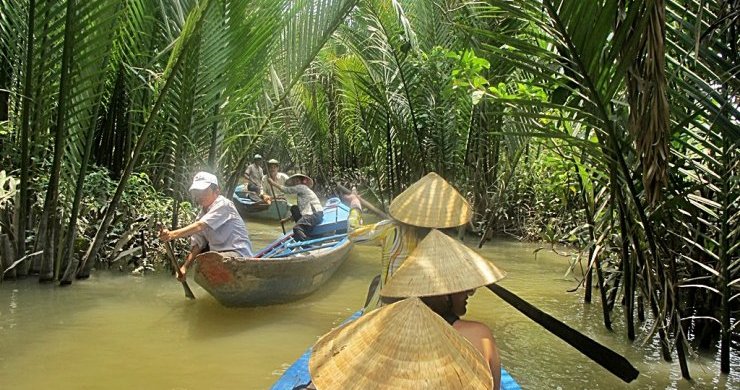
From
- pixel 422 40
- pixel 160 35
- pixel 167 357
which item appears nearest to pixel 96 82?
pixel 160 35

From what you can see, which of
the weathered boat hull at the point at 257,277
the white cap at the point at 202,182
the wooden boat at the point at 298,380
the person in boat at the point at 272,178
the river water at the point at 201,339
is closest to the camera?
the wooden boat at the point at 298,380

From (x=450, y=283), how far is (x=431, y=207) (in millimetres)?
1150

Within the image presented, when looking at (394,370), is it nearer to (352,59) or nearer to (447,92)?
(447,92)

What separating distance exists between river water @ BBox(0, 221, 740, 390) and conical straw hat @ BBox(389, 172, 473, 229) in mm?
1530

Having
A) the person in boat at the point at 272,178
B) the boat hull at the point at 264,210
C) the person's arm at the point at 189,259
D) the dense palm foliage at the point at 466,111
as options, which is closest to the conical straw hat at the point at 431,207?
the dense palm foliage at the point at 466,111

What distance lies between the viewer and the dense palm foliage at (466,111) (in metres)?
2.90

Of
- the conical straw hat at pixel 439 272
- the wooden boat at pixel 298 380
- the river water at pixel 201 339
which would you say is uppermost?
the conical straw hat at pixel 439 272

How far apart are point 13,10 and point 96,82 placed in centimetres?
80

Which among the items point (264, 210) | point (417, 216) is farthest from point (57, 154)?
point (264, 210)

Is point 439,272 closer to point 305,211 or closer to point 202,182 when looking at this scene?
point 202,182

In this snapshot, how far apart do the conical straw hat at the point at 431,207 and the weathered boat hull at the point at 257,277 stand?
2.27 metres

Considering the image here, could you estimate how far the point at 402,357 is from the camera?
139cm

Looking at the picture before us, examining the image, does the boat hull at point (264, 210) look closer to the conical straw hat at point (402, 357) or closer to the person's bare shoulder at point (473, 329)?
the person's bare shoulder at point (473, 329)

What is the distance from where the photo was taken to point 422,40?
965 cm
